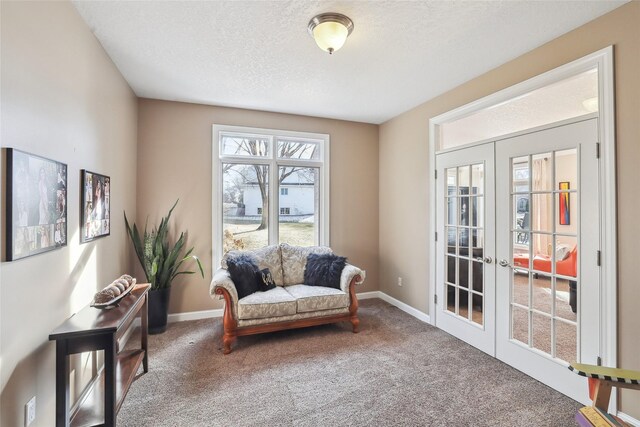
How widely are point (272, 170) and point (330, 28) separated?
7.70 ft

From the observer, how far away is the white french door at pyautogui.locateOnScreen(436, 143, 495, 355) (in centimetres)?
288

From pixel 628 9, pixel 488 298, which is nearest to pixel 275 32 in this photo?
pixel 628 9

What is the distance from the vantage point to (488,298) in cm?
289

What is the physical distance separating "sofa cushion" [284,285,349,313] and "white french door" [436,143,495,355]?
119 centimetres

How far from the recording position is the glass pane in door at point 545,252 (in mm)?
2252

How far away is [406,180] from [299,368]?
2718mm

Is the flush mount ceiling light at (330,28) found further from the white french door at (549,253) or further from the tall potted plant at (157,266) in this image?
the tall potted plant at (157,266)

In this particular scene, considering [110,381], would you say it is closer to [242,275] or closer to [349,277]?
[242,275]

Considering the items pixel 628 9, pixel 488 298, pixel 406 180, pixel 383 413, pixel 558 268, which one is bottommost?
pixel 383 413

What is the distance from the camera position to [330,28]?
2.07 metres

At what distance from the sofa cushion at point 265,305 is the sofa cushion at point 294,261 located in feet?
1.58

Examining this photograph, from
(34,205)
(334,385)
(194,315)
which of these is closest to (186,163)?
(194,315)

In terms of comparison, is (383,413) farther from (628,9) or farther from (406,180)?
(628,9)

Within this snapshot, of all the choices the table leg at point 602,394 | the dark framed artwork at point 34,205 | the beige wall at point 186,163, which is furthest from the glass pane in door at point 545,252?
the dark framed artwork at point 34,205
